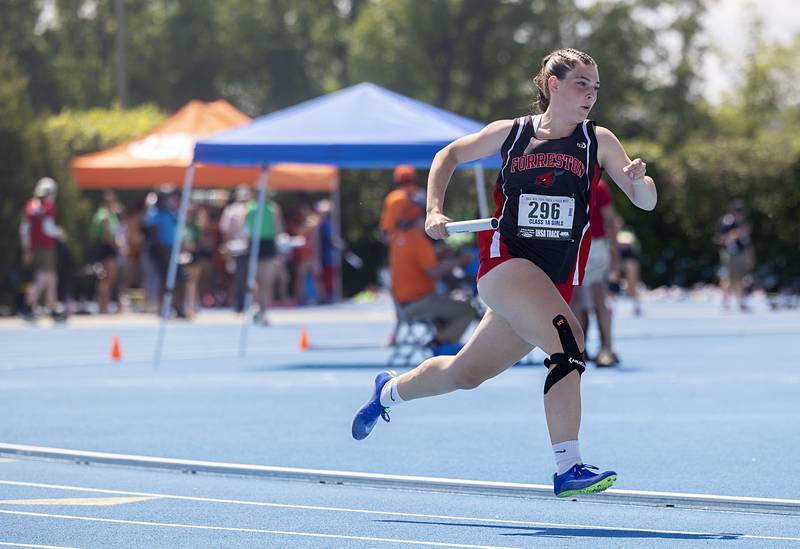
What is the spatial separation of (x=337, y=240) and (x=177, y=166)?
357 cm

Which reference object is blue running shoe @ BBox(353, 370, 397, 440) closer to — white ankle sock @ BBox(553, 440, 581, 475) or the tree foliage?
white ankle sock @ BBox(553, 440, 581, 475)

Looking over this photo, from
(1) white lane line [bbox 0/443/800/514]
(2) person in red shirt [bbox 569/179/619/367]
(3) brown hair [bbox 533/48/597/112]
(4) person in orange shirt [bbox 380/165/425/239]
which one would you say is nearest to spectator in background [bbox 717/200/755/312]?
(2) person in red shirt [bbox 569/179/619/367]

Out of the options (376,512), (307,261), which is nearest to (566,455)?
(376,512)

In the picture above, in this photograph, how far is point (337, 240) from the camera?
29.5 metres

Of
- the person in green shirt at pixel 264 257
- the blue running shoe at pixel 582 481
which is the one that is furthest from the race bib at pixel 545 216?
the person in green shirt at pixel 264 257

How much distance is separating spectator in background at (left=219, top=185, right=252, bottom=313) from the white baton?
56.6 feet

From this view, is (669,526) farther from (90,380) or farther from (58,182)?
(58,182)

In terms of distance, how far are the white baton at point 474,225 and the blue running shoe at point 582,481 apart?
1.02m

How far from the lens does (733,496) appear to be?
7199 millimetres

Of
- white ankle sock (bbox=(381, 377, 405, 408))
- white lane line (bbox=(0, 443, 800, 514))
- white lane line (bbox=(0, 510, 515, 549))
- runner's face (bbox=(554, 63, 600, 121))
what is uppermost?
runner's face (bbox=(554, 63, 600, 121))

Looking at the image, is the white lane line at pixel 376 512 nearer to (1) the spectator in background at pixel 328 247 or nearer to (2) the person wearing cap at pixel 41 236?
(2) the person wearing cap at pixel 41 236

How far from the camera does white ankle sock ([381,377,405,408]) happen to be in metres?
7.27

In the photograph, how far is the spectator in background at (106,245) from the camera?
25531mm

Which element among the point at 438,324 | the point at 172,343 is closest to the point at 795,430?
the point at 438,324
